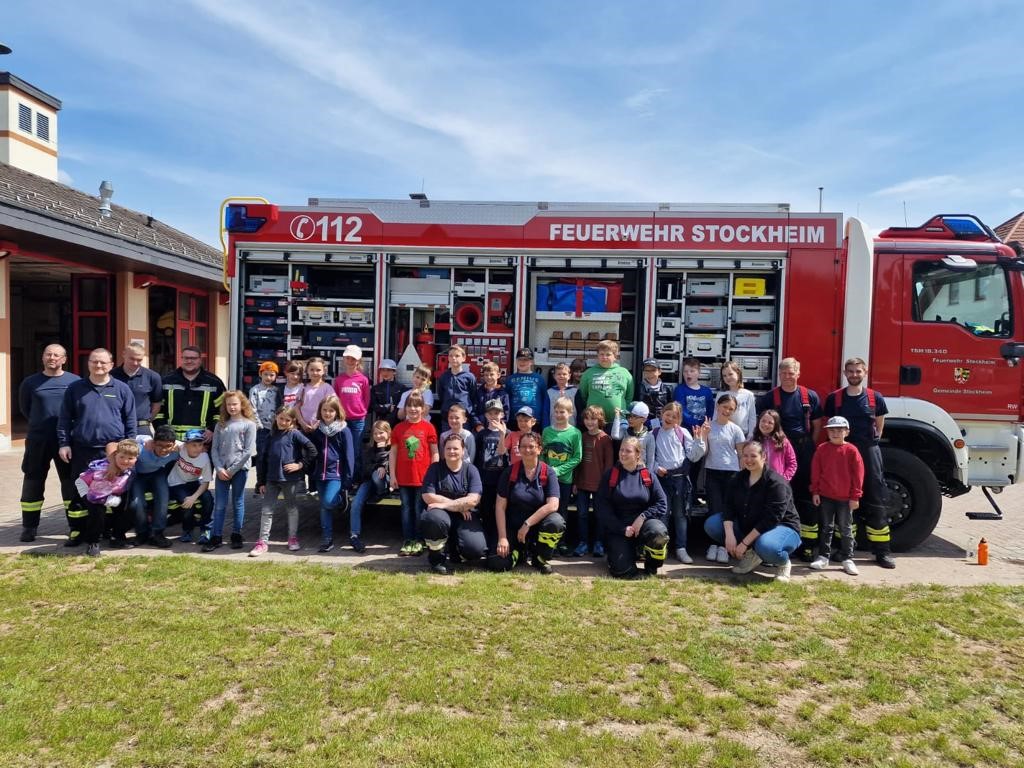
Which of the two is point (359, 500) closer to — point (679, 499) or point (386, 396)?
point (386, 396)

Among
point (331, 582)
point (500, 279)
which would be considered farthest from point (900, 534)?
point (331, 582)

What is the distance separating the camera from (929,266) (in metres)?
6.38

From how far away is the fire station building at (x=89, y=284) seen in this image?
11219 mm

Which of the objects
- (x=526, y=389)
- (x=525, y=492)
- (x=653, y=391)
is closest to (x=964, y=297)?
(x=653, y=391)

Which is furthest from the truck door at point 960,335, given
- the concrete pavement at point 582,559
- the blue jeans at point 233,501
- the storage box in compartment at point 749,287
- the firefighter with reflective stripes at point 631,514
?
the blue jeans at point 233,501

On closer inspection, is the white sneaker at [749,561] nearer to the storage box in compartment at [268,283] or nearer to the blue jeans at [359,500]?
the blue jeans at [359,500]

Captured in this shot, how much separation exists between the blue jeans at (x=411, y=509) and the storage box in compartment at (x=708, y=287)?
336cm

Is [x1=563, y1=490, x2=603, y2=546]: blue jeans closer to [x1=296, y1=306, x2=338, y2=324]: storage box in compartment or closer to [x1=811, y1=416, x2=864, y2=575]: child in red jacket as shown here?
[x1=811, y1=416, x2=864, y2=575]: child in red jacket

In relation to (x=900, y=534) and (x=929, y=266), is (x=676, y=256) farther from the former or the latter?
(x=900, y=534)

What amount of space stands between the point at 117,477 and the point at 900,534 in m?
7.34

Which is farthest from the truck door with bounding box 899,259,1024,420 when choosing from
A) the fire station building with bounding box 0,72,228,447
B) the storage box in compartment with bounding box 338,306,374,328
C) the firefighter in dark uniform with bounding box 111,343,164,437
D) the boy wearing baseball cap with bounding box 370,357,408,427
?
the fire station building with bounding box 0,72,228,447

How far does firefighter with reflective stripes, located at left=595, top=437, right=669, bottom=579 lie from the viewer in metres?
5.52

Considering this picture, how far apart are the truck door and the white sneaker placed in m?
2.31

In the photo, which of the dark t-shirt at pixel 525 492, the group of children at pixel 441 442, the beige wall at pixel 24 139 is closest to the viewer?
the dark t-shirt at pixel 525 492
